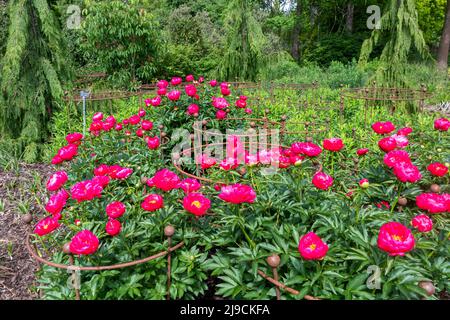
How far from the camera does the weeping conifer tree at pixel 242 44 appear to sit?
727cm

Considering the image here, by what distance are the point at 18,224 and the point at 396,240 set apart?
2.74 metres

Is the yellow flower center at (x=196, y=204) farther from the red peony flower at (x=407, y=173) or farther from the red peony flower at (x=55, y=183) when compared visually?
the red peony flower at (x=407, y=173)

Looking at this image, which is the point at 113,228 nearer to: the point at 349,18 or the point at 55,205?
the point at 55,205

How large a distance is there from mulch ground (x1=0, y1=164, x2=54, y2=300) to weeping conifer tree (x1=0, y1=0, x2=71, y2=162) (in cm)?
50

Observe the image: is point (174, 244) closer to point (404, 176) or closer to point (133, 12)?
point (404, 176)


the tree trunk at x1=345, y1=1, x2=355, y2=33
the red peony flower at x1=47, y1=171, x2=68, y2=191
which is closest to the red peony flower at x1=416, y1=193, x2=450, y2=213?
the red peony flower at x1=47, y1=171, x2=68, y2=191

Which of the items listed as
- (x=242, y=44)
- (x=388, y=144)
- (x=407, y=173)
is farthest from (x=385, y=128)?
(x=242, y=44)

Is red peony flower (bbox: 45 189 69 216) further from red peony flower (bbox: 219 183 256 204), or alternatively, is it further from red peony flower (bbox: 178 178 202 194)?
red peony flower (bbox: 219 183 256 204)

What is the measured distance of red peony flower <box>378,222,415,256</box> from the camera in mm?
1023

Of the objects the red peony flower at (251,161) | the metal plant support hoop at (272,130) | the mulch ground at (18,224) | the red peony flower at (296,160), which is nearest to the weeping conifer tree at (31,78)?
the mulch ground at (18,224)

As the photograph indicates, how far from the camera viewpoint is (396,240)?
1.04 meters
